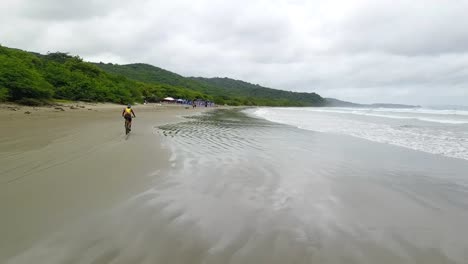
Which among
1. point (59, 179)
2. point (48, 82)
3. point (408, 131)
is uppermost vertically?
point (48, 82)

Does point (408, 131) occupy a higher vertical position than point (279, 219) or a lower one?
higher

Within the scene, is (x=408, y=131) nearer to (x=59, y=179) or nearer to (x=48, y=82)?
(x=59, y=179)

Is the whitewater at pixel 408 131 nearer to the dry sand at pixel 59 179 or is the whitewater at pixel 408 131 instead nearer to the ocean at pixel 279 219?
the ocean at pixel 279 219

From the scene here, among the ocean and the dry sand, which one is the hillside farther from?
the ocean

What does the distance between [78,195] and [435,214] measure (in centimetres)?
660

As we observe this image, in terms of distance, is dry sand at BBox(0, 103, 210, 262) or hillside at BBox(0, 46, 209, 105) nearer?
dry sand at BBox(0, 103, 210, 262)

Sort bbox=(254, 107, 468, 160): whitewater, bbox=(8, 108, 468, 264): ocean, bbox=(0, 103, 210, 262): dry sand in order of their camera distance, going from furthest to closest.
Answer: bbox=(254, 107, 468, 160): whitewater < bbox=(0, 103, 210, 262): dry sand < bbox=(8, 108, 468, 264): ocean

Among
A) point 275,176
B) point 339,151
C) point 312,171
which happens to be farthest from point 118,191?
point 339,151

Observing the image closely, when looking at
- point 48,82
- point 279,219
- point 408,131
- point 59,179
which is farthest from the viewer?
point 48,82

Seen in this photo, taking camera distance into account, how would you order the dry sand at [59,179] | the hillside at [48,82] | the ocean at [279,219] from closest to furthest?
1. the ocean at [279,219]
2. the dry sand at [59,179]
3. the hillside at [48,82]

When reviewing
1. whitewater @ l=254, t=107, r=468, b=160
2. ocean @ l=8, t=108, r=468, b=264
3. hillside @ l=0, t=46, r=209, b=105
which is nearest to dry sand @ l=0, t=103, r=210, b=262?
ocean @ l=8, t=108, r=468, b=264

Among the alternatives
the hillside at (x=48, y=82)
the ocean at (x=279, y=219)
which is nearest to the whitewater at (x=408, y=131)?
the ocean at (x=279, y=219)

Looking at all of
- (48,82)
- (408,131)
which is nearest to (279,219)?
→ (408,131)

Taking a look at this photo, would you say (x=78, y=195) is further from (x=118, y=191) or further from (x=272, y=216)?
(x=272, y=216)
